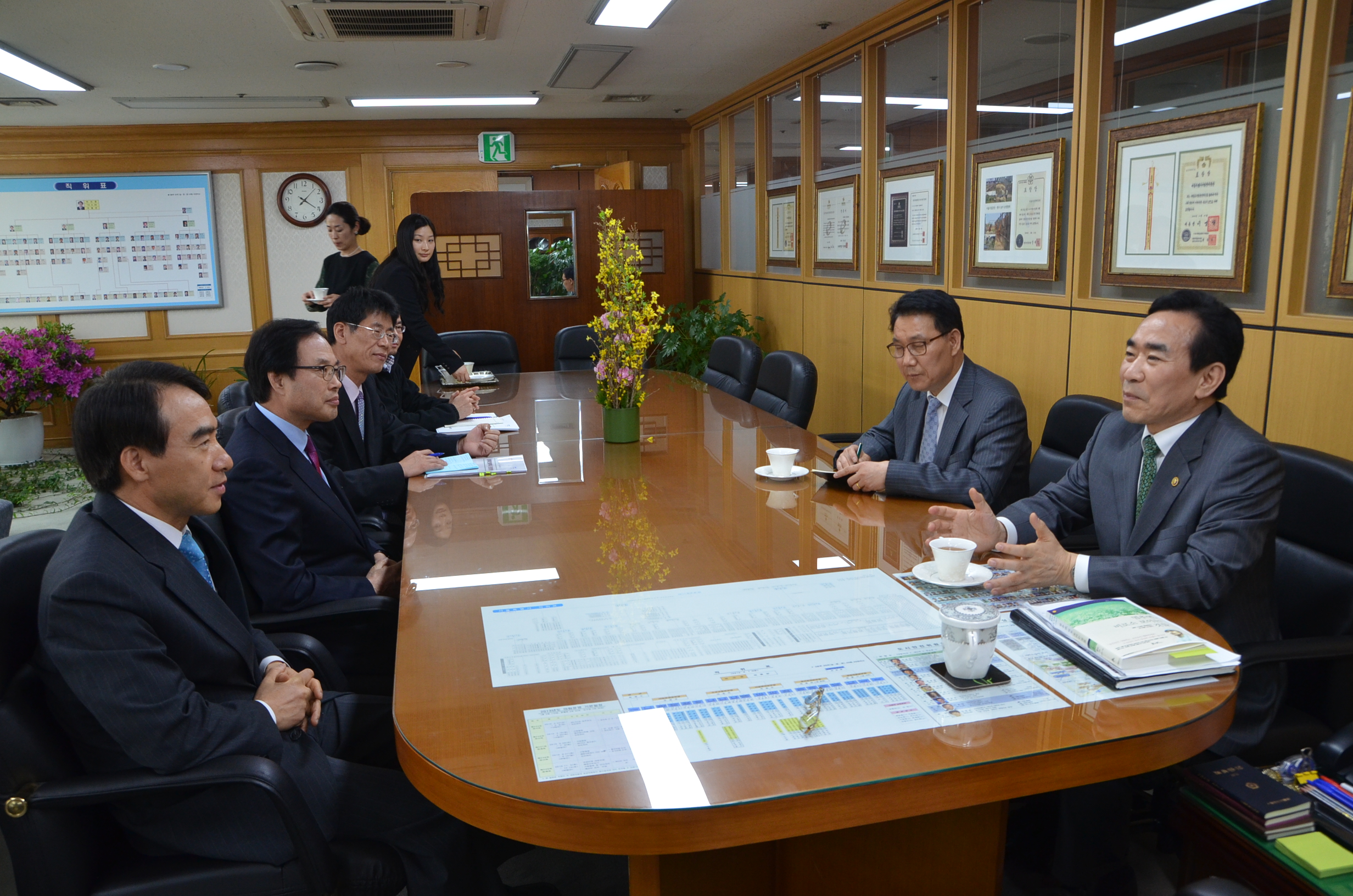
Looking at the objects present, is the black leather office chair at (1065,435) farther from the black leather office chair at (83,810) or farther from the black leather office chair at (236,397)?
the black leather office chair at (236,397)

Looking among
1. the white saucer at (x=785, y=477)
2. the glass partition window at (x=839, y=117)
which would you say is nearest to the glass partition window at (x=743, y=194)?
the glass partition window at (x=839, y=117)

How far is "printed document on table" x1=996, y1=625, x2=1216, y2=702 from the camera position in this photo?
1391mm

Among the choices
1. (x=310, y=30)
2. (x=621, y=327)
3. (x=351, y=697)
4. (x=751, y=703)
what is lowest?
(x=351, y=697)

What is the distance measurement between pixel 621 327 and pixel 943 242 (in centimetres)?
219

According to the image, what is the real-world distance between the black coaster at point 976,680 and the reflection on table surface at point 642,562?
0.30 ft

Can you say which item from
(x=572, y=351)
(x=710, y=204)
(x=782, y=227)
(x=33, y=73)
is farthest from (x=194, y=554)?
(x=710, y=204)

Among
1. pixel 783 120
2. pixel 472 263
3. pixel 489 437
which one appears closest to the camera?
pixel 489 437

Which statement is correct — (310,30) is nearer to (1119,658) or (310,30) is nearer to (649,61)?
(649,61)

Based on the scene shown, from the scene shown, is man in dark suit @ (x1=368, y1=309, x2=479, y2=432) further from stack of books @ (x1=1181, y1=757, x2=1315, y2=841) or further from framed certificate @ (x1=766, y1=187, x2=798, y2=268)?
framed certificate @ (x1=766, y1=187, x2=798, y2=268)

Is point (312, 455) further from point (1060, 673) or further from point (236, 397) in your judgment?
point (1060, 673)

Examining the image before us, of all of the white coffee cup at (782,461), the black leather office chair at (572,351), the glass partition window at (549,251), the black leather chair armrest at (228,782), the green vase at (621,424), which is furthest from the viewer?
the glass partition window at (549,251)

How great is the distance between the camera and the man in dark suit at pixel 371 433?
290 centimetres

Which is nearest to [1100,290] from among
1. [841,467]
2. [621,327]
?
[841,467]

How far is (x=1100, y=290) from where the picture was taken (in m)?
3.54
